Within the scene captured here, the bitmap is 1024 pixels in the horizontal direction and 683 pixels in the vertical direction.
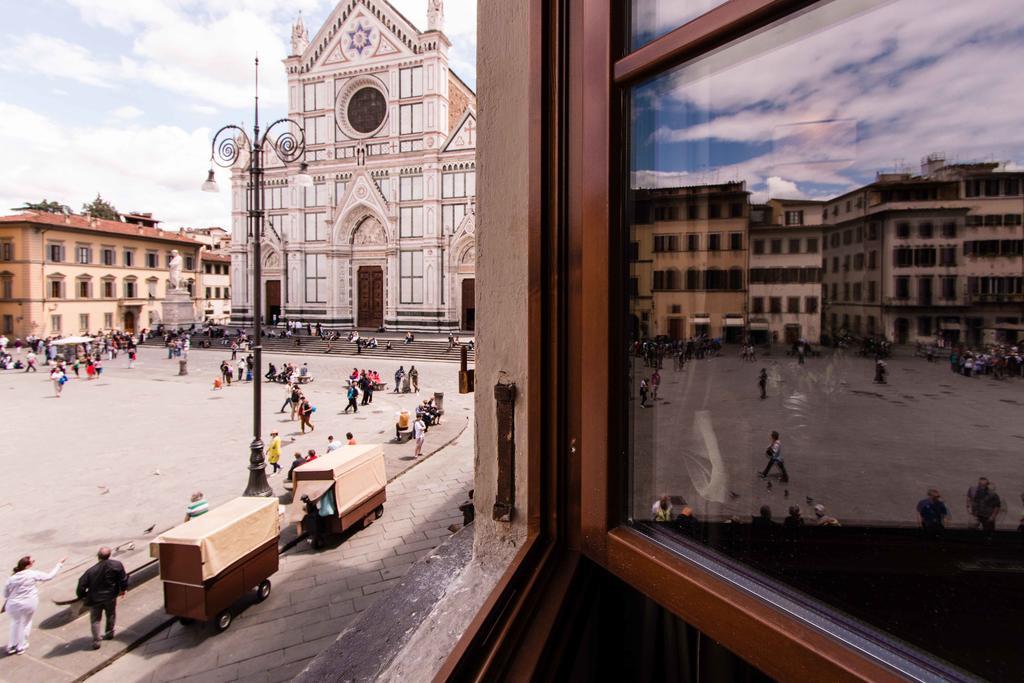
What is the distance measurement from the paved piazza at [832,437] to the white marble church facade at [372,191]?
26.9m

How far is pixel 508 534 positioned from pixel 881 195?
3.80ft

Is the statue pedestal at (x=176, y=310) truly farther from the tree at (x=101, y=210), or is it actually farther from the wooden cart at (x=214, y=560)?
the wooden cart at (x=214, y=560)

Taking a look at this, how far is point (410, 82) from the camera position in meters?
29.3

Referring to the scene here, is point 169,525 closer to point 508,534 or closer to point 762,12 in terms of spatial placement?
point 508,534

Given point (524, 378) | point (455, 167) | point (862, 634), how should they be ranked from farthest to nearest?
point (455, 167), point (524, 378), point (862, 634)

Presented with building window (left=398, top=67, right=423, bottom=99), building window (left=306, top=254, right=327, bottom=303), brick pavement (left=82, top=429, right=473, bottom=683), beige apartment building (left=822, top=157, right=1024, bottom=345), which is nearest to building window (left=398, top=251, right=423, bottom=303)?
building window (left=306, top=254, right=327, bottom=303)

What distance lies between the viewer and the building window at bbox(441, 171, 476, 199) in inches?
1119

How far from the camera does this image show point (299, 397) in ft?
43.6

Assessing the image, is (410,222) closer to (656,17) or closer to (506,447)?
(506,447)

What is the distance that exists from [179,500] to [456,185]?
75.3ft

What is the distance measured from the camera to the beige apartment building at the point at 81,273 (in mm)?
32156

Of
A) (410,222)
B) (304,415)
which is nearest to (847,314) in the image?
(304,415)

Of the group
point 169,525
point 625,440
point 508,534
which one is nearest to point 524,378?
point 625,440

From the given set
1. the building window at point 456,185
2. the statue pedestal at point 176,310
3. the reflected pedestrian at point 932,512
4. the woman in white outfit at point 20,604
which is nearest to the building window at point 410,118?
the building window at point 456,185
